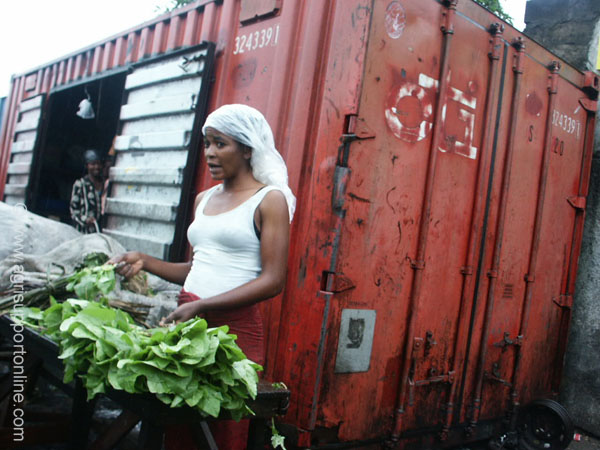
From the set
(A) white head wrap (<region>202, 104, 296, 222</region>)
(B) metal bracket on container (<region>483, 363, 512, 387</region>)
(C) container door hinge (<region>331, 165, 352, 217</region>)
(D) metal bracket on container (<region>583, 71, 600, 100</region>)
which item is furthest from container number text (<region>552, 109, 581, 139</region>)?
(A) white head wrap (<region>202, 104, 296, 222</region>)

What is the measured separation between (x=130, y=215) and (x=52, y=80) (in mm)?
3483

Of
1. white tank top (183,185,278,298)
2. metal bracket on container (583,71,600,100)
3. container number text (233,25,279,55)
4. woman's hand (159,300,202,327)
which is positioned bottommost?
woman's hand (159,300,202,327)

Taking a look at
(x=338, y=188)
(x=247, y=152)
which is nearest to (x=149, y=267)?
(x=247, y=152)

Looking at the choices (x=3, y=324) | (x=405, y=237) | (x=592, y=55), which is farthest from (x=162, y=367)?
(x=592, y=55)

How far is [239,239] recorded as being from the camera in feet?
6.93

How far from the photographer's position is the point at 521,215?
3.90m

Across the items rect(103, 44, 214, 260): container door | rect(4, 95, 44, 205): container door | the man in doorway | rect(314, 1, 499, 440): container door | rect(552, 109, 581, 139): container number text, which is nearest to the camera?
rect(314, 1, 499, 440): container door

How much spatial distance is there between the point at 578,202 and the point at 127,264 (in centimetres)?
384

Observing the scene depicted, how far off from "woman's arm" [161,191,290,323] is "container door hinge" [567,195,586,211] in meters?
3.29

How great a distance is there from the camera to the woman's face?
2209 millimetres

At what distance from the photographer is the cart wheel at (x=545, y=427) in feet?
12.8

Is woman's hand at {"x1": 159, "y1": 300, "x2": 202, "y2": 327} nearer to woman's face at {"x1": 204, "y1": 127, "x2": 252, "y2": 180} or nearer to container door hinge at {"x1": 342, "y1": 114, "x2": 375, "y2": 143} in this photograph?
woman's face at {"x1": 204, "y1": 127, "x2": 252, "y2": 180}

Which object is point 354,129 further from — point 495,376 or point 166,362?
point 495,376

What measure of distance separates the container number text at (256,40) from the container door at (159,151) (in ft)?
1.06
